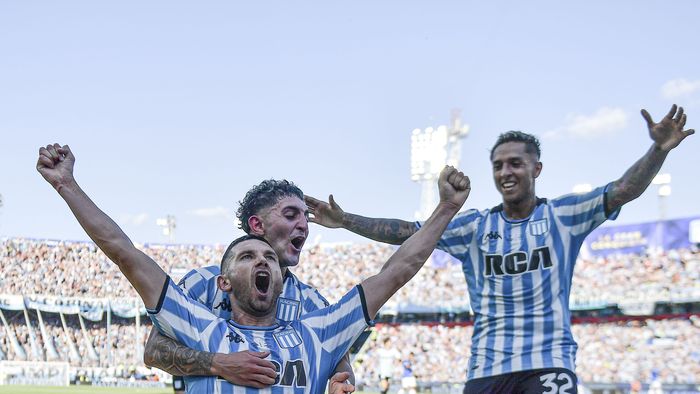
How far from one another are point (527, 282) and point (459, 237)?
2.12 ft

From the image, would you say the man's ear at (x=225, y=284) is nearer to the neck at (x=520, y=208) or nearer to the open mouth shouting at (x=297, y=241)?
the open mouth shouting at (x=297, y=241)

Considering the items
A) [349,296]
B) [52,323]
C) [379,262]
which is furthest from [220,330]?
[52,323]

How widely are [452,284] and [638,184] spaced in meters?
38.2

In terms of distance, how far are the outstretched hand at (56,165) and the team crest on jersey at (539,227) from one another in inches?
136

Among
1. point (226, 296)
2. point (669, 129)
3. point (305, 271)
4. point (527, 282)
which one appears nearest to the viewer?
point (226, 296)

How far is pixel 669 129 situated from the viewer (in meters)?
5.41

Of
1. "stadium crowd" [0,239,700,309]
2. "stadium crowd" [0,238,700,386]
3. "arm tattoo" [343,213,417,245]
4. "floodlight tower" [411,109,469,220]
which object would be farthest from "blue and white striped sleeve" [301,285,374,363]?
"floodlight tower" [411,109,469,220]

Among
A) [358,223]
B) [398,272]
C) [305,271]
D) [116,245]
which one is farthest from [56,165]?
[305,271]

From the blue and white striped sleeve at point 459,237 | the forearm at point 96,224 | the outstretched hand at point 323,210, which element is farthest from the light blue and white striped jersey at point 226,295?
the blue and white striped sleeve at point 459,237

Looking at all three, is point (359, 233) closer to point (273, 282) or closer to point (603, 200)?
point (603, 200)

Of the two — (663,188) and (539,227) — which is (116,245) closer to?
(539,227)

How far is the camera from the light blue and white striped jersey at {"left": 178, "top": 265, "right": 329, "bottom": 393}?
4516mm

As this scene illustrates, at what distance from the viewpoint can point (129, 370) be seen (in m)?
43.9

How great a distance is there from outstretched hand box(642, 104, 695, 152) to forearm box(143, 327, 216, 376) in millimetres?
3305
